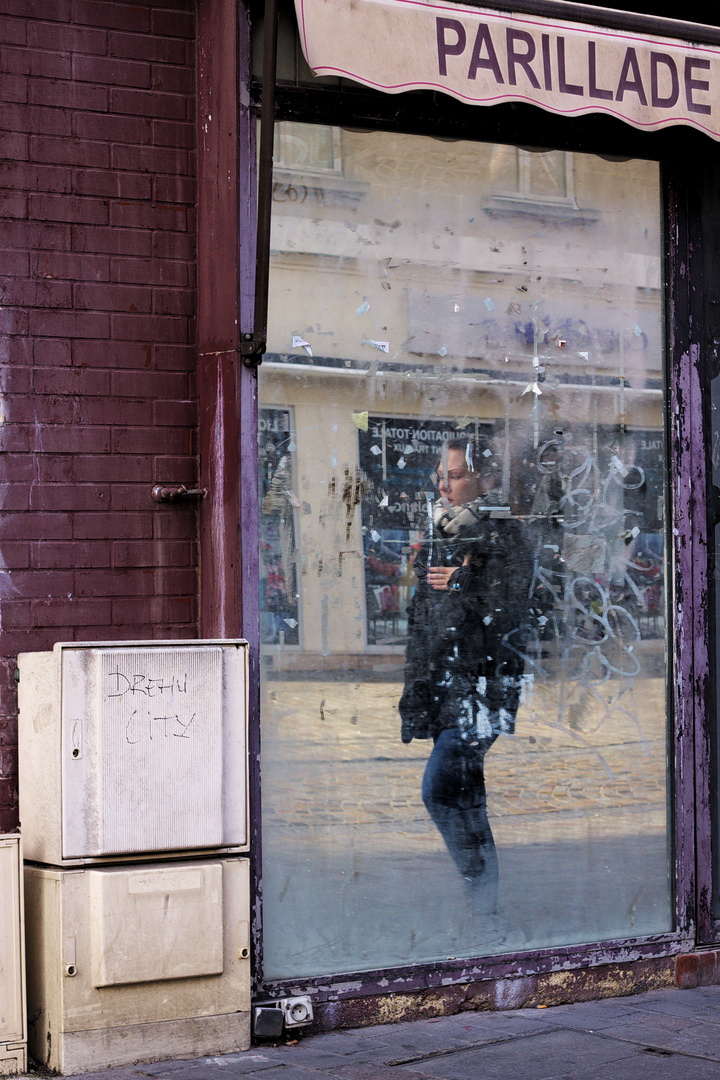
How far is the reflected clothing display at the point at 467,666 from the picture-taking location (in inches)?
205

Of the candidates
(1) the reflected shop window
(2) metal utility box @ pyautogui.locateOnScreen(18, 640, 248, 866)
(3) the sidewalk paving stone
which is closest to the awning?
(1) the reflected shop window

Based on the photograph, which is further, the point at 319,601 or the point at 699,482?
the point at 699,482

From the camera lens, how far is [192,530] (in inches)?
197

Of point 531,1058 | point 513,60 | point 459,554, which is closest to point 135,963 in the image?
point 531,1058

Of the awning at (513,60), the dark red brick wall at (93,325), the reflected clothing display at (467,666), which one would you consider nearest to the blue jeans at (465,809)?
the reflected clothing display at (467,666)

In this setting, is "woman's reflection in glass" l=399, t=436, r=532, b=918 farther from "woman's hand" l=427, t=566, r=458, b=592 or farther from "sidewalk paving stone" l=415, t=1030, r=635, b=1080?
"sidewalk paving stone" l=415, t=1030, r=635, b=1080

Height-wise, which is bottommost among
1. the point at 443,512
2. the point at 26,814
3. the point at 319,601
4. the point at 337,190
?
the point at 26,814

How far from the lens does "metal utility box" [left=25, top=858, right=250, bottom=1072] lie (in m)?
4.23

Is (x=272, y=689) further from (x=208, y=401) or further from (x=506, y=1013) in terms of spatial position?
(x=506, y=1013)

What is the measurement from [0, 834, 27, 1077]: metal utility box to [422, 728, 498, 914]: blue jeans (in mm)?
1666

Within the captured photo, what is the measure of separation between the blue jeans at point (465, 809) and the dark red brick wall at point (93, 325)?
1.15 meters

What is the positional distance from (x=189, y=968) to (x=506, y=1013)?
1.42 metres

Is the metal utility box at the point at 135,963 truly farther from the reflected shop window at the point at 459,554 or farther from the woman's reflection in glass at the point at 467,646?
the woman's reflection in glass at the point at 467,646

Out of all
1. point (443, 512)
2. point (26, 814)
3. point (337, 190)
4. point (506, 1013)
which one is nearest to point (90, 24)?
point (337, 190)
